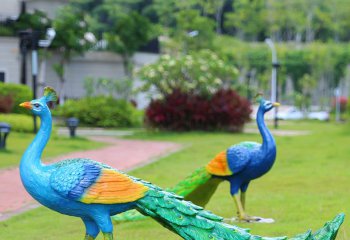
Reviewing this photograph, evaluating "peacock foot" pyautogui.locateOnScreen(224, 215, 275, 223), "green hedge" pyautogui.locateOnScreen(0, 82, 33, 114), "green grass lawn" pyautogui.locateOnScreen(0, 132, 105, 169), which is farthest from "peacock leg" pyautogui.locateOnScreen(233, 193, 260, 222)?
"green hedge" pyautogui.locateOnScreen(0, 82, 33, 114)

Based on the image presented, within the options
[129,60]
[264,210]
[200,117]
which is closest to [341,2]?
[129,60]

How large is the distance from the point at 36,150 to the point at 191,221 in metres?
1.49

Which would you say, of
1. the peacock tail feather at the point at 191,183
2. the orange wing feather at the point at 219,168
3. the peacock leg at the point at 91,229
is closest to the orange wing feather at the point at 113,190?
the peacock leg at the point at 91,229

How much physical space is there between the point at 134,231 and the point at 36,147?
317cm

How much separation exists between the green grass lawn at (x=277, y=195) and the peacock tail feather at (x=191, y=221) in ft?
7.22

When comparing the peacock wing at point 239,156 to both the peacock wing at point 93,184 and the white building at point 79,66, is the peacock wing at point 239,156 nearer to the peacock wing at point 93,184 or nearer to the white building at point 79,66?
the peacock wing at point 93,184

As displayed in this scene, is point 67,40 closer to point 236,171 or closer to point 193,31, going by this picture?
point 193,31

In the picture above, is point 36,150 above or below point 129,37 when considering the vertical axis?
below

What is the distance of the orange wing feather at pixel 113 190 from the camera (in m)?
6.85

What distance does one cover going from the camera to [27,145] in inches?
847

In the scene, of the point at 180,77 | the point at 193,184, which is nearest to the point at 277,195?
the point at 193,184

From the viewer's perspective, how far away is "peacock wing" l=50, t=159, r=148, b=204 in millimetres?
6809

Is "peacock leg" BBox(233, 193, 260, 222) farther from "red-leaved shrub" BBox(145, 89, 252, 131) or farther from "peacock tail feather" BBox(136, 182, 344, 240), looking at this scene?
"red-leaved shrub" BBox(145, 89, 252, 131)

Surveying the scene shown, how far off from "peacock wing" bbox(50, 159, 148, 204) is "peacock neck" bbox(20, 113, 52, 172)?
191 millimetres
